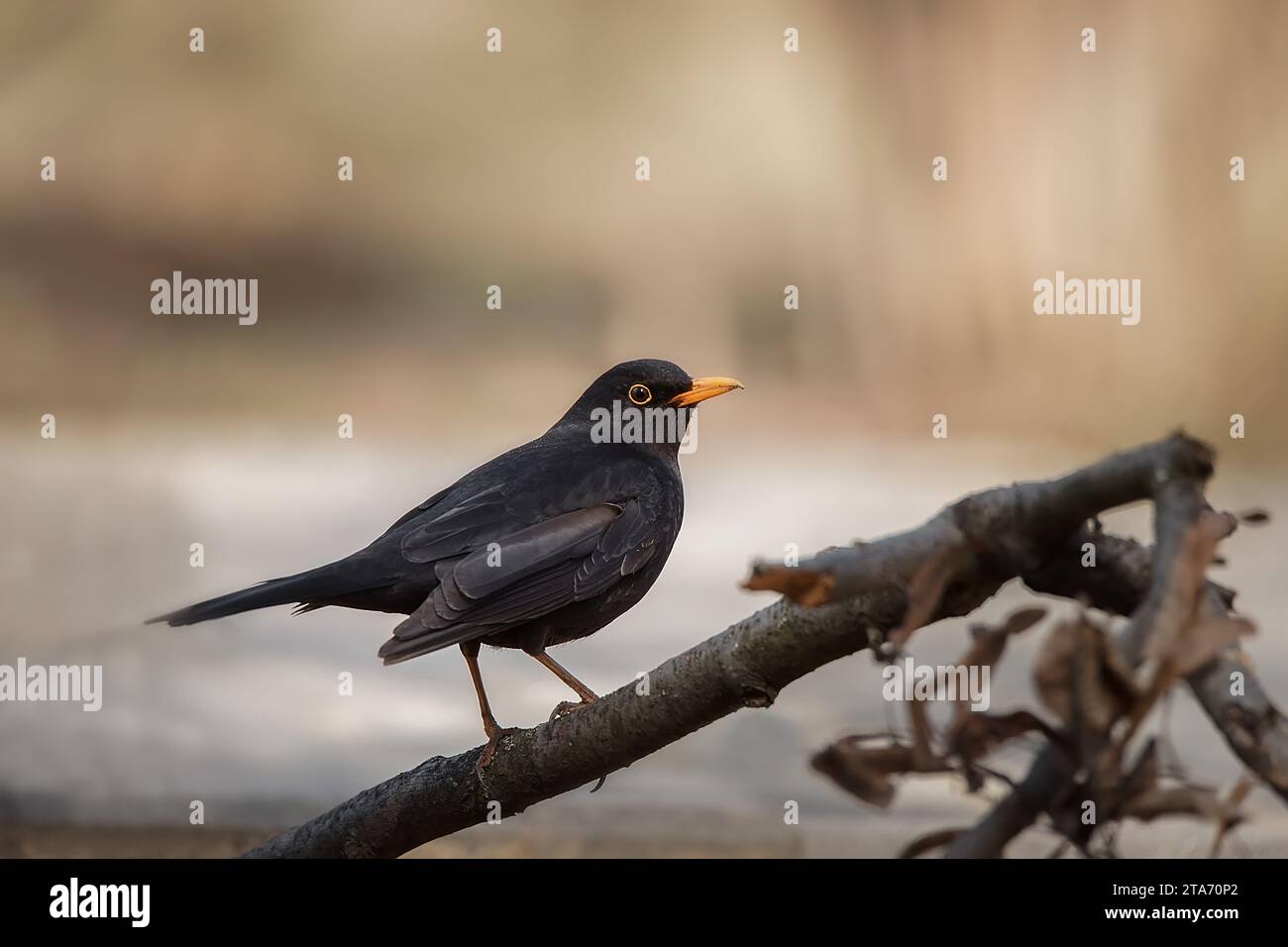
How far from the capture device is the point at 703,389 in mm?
4238

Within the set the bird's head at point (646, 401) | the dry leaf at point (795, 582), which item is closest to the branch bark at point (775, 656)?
the dry leaf at point (795, 582)

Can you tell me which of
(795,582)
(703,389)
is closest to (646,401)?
(703,389)

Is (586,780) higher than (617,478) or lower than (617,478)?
lower

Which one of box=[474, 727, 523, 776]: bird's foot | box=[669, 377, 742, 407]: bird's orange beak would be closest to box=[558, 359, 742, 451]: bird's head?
box=[669, 377, 742, 407]: bird's orange beak

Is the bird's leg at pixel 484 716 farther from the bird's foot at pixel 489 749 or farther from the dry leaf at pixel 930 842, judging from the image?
the dry leaf at pixel 930 842

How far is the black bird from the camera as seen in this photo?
317 cm

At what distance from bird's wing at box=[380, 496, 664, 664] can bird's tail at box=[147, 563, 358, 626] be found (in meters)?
0.23

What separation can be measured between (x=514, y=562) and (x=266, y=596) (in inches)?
24.7

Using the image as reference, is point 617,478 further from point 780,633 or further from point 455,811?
point 780,633

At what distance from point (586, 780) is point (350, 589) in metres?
1.07

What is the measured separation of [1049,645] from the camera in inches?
53.0

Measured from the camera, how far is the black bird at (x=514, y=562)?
317 cm

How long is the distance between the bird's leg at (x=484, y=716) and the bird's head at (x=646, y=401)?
95 cm

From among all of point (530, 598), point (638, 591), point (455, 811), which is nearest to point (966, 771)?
point (455, 811)
